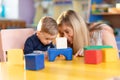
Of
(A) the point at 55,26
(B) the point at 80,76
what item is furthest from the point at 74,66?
(A) the point at 55,26

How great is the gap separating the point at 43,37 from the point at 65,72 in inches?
29.4

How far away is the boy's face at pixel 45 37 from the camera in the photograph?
5.83 feet

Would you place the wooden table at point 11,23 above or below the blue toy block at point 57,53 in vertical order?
above

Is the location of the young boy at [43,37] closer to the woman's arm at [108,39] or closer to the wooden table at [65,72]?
the woman's arm at [108,39]

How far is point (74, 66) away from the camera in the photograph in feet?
4.12

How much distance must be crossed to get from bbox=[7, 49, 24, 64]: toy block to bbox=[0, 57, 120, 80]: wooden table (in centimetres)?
3

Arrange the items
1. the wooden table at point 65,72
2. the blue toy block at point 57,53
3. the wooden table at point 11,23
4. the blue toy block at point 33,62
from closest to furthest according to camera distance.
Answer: the wooden table at point 65,72 < the blue toy block at point 33,62 < the blue toy block at point 57,53 < the wooden table at point 11,23

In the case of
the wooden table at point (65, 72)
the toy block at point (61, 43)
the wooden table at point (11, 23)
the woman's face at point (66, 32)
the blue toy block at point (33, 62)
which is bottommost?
the wooden table at point (65, 72)

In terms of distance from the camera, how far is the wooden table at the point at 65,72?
1012 millimetres

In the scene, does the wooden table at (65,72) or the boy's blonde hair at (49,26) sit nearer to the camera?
the wooden table at (65,72)

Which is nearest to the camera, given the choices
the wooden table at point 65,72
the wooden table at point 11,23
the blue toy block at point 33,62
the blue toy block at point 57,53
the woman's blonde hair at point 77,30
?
the wooden table at point 65,72

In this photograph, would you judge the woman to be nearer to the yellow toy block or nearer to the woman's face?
the woman's face

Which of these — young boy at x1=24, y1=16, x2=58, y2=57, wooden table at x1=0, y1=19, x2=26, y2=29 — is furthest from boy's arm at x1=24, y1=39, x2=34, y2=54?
wooden table at x1=0, y1=19, x2=26, y2=29

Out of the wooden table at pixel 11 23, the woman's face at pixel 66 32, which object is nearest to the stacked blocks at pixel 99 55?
the woman's face at pixel 66 32
